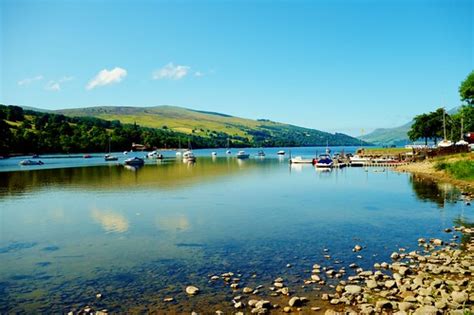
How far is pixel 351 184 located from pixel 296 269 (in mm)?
54928

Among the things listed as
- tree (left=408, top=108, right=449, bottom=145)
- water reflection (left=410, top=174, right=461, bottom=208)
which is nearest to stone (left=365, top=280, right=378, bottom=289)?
water reflection (left=410, top=174, right=461, bottom=208)

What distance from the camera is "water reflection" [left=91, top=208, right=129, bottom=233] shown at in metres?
36.1

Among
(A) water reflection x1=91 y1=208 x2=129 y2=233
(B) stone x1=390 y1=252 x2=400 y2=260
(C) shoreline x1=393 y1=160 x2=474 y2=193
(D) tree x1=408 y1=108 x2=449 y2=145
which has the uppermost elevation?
(D) tree x1=408 y1=108 x2=449 y2=145

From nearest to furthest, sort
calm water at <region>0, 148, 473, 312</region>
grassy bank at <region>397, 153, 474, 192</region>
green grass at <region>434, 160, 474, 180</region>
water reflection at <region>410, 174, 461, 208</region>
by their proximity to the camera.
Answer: calm water at <region>0, 148, 473, 312</region>, water reflection at <region>410, 174, 461, 208</region>, grassy bank at <region>397, 153, 474, 192</region>, green grass at <region>434, 160, 474, 180</region>

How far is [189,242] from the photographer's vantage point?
30.4 m

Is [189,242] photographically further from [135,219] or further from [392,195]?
[392,195]

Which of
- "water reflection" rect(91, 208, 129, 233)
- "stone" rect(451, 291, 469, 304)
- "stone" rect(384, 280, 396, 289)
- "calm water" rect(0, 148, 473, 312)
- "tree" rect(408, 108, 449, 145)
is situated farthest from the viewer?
"tree" rect(408, 108, 449, 145)

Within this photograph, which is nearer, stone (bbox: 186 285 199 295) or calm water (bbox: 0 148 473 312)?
stone (bbox: 186 285 199 295)

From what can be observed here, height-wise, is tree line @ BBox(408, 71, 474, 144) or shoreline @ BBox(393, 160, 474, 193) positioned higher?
tree line @ BBox(408, 71, 474, 144)

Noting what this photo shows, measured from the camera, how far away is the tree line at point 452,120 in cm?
11276

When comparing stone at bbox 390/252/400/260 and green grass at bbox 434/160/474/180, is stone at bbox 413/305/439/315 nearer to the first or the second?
stone at bbox 390/252/400/260

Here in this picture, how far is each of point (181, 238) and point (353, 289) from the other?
16.4 meters

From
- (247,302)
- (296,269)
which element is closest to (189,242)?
(296,269)

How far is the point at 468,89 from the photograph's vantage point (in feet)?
364
